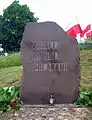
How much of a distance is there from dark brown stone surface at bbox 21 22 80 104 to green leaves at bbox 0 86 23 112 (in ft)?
0.68

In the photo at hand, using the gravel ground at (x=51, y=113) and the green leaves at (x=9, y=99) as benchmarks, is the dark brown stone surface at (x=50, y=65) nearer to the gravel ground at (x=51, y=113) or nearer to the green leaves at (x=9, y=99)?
the green leaves at (x=9, y=99)

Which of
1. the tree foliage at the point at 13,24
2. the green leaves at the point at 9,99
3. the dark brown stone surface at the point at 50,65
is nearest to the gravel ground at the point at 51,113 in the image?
the green leaves at the point at 9,99

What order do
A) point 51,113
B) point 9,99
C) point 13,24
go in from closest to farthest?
1. point 51,113
2. point 9,99
3. point 13,24

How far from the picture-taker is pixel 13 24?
129 ft

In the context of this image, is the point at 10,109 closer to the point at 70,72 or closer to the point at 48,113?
the point at 48,113

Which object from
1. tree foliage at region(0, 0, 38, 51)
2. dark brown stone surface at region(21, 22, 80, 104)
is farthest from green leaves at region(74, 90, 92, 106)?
tree foliage at region(0, 0, 38, 51)

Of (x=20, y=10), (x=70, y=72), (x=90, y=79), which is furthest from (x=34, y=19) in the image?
(x=70, y=72)

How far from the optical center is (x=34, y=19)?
42.0 m

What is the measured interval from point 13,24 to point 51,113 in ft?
112

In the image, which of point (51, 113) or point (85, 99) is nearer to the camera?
point (51, 113)

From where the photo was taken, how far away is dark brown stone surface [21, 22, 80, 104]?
6270mm

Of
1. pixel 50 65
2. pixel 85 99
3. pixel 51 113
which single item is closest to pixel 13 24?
pixel 50 65

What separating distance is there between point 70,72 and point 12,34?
107ft

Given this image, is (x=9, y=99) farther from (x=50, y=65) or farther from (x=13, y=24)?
(x=13, y=24)
